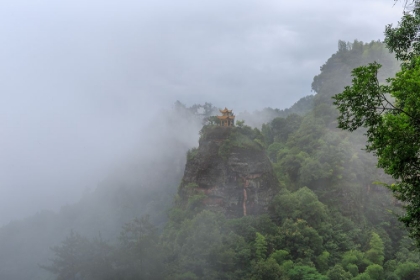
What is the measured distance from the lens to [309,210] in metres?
31.2

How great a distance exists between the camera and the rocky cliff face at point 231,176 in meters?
33.0

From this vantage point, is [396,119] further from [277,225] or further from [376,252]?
[277,225]

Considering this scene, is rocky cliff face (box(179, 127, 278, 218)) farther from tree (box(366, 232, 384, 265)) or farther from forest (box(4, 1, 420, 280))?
tree (box(366, 232, 384, 265))

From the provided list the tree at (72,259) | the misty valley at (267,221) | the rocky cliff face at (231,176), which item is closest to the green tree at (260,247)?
the misty valley at (267,221)

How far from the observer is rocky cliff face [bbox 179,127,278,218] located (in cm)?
3303

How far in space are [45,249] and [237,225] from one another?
4693 cm

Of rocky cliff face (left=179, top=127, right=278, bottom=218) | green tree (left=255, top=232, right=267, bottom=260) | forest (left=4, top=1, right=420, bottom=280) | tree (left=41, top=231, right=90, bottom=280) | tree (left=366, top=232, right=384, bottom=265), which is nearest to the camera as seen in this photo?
forest (left=4, top=1, right=420, bottom=280)

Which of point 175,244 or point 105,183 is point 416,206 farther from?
point 105,183

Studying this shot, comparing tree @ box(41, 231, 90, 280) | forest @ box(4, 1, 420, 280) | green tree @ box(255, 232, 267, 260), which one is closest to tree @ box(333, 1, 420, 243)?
forest @ box(4, 1, 420, 280)

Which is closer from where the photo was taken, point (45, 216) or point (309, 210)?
point (309, 210)

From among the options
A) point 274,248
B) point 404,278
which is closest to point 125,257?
point 274,248

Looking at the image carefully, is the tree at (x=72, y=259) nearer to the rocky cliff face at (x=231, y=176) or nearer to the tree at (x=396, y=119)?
the rocky cliff face at (x=231, y=176)

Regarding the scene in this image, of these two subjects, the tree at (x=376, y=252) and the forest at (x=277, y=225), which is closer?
the forest at (x=277, y=225)

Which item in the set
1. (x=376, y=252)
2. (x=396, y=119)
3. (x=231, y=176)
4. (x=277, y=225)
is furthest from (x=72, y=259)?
(x=396, y=119)
